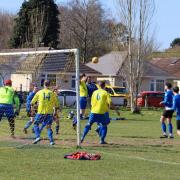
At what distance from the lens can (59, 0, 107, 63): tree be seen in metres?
74.9

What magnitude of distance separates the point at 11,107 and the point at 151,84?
48579mm

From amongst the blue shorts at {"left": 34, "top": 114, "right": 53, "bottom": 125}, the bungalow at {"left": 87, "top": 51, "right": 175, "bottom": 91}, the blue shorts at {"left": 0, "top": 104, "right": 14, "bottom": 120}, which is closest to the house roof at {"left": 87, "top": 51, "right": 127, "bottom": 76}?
the bungalow at {"left": 87, "top": 51, "right": 175, "bottom": 91}

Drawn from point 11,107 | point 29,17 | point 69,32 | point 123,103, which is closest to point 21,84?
point 11,107

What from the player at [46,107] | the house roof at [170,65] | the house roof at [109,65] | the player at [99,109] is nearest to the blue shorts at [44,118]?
the player at [46,107]

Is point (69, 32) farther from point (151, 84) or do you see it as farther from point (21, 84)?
point (21, 84)

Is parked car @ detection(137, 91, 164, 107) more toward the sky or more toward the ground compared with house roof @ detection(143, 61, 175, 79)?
more toward the ground

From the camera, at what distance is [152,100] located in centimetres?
4862

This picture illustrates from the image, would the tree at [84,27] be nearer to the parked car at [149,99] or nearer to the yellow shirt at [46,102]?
the parked car at [149,99]

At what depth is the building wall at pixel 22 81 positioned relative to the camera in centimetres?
3027

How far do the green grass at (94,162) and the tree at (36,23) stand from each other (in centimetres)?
3690

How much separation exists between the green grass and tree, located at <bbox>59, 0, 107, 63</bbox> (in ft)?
184

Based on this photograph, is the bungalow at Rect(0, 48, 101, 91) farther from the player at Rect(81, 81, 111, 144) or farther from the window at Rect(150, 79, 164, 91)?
the window at Rect(150, 79, 164, 91)

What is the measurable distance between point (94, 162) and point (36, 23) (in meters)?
42.9

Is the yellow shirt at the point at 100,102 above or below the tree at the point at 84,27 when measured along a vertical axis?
below
